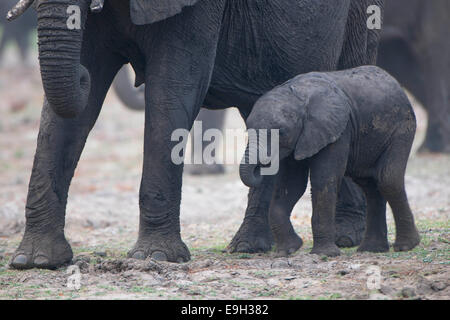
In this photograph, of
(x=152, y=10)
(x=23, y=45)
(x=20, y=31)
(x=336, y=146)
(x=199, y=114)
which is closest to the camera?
(x=152, y=10)

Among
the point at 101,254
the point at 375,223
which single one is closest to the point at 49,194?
the point at 101,254

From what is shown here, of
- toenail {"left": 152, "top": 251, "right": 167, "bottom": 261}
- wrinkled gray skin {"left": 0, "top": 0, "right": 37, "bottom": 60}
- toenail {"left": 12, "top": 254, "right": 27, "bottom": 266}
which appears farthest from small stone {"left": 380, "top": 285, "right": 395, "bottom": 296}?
wrinkled gray skin {"left": 0, "top": 0, "right": 37, "bottom": 60}

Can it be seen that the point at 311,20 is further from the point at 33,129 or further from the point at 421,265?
the point at 33,129

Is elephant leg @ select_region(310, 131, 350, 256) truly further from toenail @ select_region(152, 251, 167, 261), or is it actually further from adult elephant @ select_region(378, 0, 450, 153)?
adult elephant @ select_region(378, 0, 450, 153)

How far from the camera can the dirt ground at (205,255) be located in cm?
456

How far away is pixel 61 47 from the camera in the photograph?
486 cm

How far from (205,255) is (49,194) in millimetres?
1095

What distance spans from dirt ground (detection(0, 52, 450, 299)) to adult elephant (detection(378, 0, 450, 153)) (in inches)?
18.6

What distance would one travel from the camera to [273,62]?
6145 mm

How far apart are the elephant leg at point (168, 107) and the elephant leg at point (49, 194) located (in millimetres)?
393

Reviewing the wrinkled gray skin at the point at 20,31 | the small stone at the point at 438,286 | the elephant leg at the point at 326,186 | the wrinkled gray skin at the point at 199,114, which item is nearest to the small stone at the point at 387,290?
the small stone at the point at 438,286

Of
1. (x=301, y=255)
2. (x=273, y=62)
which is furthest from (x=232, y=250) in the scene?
(x=273, y=62)

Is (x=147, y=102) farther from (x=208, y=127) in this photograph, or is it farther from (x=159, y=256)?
(x=208, y=127)
